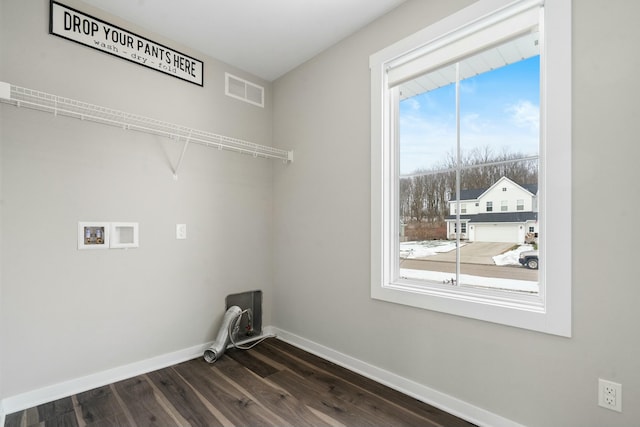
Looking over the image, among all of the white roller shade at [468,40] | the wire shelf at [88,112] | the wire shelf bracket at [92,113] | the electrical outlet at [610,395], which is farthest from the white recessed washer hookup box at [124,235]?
the electrical outlet at [610,395]

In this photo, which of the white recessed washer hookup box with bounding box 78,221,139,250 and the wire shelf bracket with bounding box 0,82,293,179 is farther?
the white recessed washer hookup box with bounding box 78,221,139,250

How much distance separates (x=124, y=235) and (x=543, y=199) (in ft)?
8.34

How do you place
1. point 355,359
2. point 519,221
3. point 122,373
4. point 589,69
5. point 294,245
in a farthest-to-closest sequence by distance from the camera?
point 294,245 → point 355,359 → point 122,373 → point 519,221 → point 589,69

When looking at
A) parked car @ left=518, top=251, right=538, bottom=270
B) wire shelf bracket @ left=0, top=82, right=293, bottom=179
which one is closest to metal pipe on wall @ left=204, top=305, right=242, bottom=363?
wire shelf bracket @ left=0, top=82, right=293, bottom=179

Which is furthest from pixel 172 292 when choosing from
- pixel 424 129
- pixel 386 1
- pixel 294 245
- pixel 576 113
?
pixel 576 113

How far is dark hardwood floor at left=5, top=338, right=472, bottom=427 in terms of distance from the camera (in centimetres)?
174

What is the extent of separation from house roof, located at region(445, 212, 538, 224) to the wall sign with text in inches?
89.7

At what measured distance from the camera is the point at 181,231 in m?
2.50

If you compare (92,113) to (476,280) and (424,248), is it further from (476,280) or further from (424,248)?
(476,280)

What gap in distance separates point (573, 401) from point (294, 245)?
6.81ft

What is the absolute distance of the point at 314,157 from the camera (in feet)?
8.83

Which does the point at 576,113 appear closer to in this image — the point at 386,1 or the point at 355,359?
the point at 386,1

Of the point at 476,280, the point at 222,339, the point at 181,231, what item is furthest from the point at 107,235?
the point at 476,280

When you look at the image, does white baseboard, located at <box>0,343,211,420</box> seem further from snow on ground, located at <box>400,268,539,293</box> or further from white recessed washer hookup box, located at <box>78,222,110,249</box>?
snow on ground, located at <box>400,268,539,293</box>
